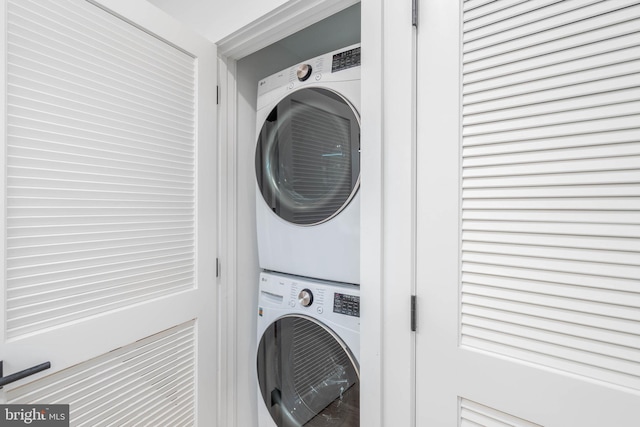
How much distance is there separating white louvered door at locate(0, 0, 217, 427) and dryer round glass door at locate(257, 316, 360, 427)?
0.28m

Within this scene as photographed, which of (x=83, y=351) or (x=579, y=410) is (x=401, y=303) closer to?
(x=579, y=410)

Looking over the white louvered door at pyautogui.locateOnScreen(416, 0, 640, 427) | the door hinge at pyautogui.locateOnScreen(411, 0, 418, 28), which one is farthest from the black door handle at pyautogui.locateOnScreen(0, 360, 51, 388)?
the door hinge at pyautogui.locateOnScreen(411, 0, 418, 28)

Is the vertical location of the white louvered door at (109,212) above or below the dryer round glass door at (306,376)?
above

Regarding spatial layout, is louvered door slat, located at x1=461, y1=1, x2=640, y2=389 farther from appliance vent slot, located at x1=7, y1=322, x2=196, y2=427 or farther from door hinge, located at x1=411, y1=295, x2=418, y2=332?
appliance vent slot, located at x1=7, y1=322, x2=196, y2=427

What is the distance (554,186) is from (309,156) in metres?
0.92

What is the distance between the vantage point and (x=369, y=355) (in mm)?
956

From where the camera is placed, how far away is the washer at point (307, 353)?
1.17 meters

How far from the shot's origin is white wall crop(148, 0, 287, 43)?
1200 millimetres

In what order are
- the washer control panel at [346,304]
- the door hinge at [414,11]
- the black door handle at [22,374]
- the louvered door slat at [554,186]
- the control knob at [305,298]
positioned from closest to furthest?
the louvered door slat at [554,186] → the black door handle at [22,374] → the door hinge at [414,11] → the washer control panel at [346,304] → the control knob at [305,298]

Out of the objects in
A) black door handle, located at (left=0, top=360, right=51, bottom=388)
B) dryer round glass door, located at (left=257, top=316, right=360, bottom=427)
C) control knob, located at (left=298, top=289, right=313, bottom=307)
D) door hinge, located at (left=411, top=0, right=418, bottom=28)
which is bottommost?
dryer round glass door, located at (left=257, top=316, right=360, bottom=427)

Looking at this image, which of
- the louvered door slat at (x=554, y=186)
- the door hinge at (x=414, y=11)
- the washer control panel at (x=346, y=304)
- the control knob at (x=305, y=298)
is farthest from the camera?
the control knob at (x=305, y=298)

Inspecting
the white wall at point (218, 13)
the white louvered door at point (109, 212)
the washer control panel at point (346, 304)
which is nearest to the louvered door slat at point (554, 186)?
the washer control panel at point (346, 304)

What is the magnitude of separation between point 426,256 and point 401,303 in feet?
0.55

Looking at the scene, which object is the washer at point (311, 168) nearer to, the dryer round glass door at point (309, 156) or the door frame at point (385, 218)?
the dryer round glass door at point (309, 156)
